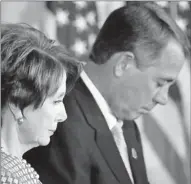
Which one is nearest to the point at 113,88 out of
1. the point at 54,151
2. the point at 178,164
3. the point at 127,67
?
the point at 127,67

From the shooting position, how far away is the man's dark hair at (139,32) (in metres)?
1.49

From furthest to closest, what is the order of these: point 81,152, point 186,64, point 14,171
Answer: point 186,64 → point 81,152 → point 14,171

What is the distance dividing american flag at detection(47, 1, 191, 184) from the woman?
0.80 meters

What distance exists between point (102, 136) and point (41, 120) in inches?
13.1

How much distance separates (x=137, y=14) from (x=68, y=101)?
0.37 meters

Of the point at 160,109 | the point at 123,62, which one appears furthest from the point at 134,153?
the point at 160,109

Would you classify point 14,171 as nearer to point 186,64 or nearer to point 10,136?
point 10,136

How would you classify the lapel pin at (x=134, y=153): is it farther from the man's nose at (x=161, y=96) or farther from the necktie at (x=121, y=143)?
the man's nose at (x=161, y=96)

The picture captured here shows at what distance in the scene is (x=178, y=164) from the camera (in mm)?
2188

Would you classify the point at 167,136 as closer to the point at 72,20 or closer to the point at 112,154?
the point at 72,20

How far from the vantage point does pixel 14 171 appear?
1017 mm

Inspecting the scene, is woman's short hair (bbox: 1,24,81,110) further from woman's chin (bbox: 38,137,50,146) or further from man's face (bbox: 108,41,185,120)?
man's face (bbox: 108,41,185,120)

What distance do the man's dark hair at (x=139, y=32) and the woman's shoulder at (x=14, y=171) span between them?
0.56 metres

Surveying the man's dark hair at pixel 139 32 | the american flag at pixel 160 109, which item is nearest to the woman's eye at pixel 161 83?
the man's dark hair at pixel 139 32
